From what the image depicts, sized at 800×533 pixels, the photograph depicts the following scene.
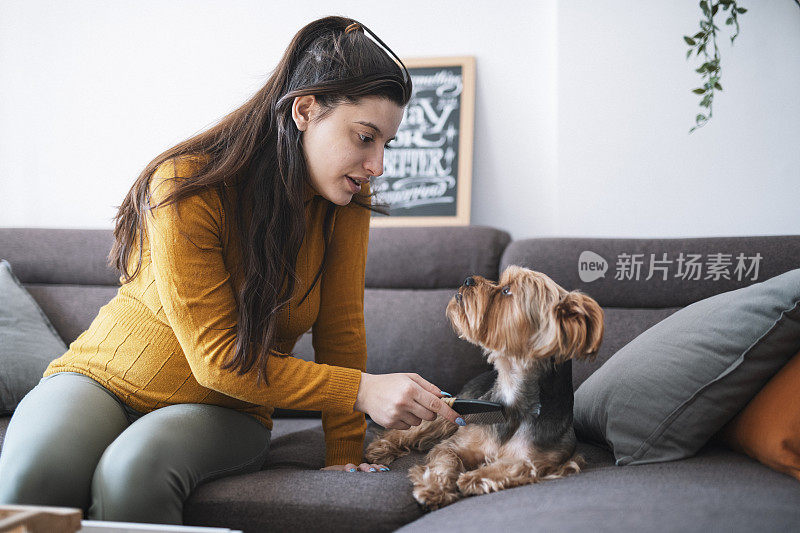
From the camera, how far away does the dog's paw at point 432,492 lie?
128 centimetres

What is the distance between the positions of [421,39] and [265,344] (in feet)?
5.91

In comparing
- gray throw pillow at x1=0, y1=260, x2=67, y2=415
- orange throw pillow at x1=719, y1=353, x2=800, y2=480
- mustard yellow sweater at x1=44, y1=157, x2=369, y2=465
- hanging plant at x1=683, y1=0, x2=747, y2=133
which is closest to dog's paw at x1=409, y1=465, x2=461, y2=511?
mustard yellow sweater at x1=44, y1=157, x2=369, y2=465

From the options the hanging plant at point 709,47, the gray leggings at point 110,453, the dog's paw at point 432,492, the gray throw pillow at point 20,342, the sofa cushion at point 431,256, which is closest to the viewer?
the gray leggings at point 110,453

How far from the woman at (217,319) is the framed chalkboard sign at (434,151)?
1125 millimetres

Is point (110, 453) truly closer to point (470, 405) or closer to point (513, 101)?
point (470, 405)

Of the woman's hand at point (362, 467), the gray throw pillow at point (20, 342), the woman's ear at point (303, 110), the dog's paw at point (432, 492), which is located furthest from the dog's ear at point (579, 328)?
the gray throw pillow at point (20, 342)

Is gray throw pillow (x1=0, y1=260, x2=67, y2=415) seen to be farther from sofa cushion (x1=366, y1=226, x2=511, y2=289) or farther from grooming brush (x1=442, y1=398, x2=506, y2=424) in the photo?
grooming brush (x1=442, y1=398, x2=506, y2=424)

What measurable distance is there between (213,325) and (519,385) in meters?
0.74

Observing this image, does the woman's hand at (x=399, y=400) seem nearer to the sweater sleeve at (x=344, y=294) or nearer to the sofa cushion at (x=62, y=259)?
the sweater sleeve at (x=344, y=294)

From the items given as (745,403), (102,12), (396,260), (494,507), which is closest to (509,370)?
(494,507)

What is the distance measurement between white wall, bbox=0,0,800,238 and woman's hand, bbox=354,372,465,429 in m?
1.24

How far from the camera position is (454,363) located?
2.04m

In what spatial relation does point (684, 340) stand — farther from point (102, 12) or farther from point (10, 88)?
point (10, 88)

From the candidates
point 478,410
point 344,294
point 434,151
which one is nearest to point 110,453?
point 344,294
